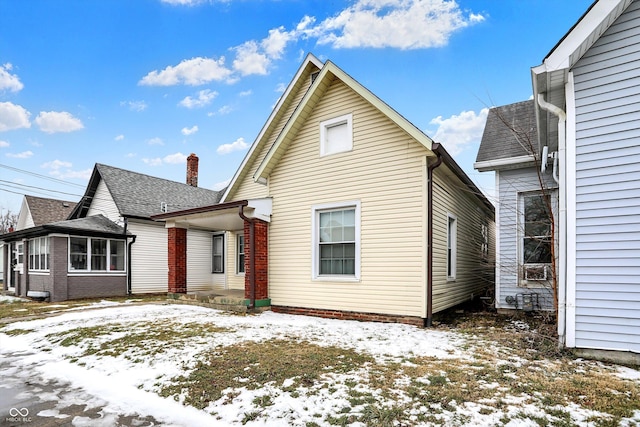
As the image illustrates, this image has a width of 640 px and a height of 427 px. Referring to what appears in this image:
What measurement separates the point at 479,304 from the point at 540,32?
8.79 metres

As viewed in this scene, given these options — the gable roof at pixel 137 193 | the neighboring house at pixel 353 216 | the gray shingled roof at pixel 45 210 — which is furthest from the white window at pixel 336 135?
the gray shingled roof at pixel 45 210

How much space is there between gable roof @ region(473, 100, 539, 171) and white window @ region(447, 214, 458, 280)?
160 centimetres

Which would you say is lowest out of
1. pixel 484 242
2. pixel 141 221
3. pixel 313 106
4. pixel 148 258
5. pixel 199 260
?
pixel 199 260

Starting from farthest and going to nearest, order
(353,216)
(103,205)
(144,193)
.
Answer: (144,193), (103,205), (353,216)

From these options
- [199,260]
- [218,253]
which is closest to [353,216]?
[218,253]

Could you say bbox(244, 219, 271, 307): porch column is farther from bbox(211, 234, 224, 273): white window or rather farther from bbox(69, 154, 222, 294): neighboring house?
bbox(69, 154, 222, 294): neighboring house

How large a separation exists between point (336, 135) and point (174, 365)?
241 inches

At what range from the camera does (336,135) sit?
28.3 feet

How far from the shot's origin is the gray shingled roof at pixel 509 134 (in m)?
8.72

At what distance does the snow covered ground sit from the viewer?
321 cm

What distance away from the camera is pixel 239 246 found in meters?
12.0

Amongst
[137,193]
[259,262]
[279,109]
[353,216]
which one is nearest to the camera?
[353,216]

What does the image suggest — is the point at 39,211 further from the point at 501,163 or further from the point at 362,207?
the point at 501,163

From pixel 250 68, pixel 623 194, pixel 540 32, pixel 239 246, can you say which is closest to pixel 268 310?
pixel 239 246
